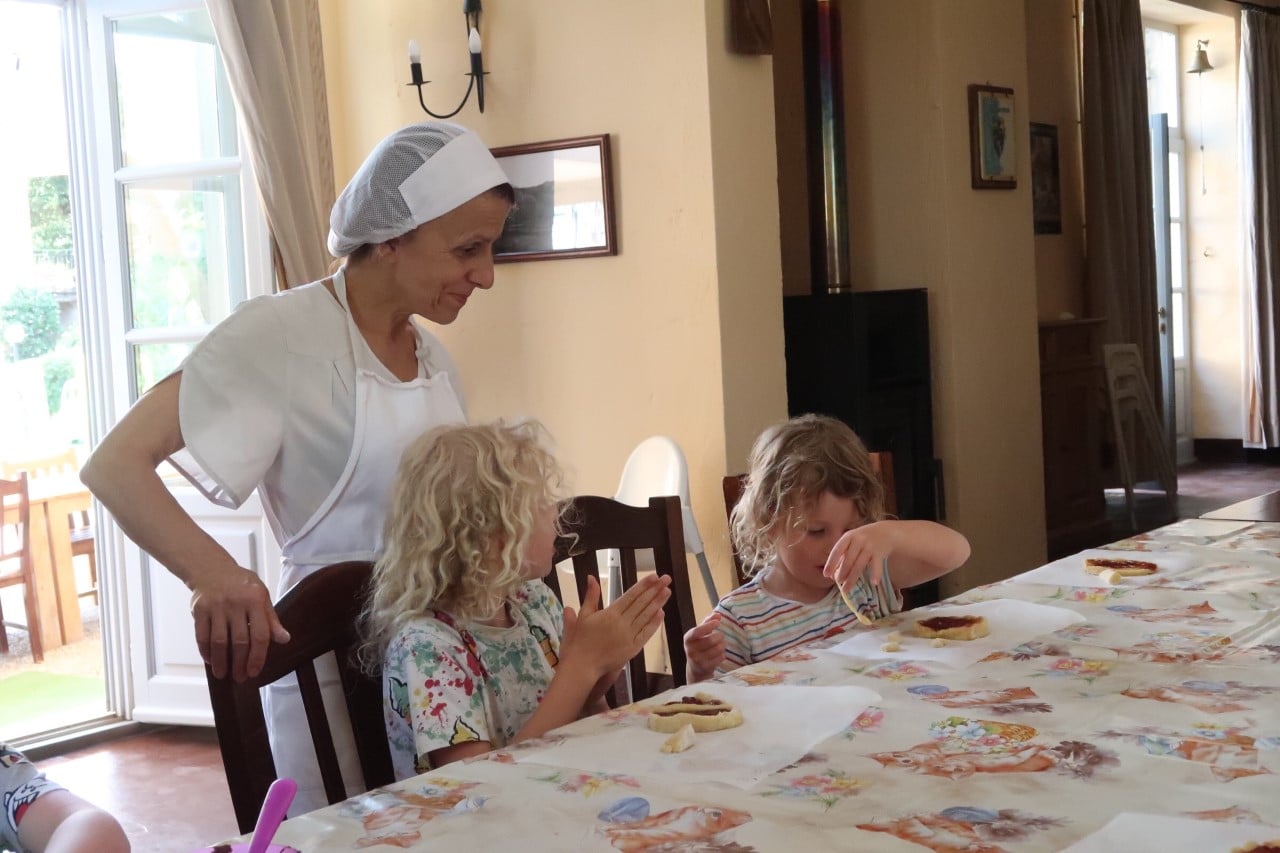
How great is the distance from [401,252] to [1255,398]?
7950mm

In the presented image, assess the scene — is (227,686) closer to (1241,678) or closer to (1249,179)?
(1241,678)

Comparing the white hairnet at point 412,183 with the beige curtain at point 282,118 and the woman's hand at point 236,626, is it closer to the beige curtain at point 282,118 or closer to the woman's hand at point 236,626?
the woman's hand at point 236,626

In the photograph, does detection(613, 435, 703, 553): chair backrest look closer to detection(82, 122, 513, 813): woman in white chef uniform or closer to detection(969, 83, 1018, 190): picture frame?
detection(82, 122, 513, 813): woman in white chef uniform

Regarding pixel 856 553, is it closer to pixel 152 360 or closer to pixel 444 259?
pixel 444 259

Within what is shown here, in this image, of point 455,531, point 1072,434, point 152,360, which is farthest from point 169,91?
point 1072,434

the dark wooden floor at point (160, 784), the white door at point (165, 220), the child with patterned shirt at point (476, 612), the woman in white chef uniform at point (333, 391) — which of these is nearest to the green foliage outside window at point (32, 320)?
the white door at point (165, 220)

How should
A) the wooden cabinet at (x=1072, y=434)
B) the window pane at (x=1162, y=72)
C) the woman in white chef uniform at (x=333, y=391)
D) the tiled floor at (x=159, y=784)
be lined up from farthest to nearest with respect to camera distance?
the window pane at (x=1162, y=72) < the wooden cabinet at (x=1072, y=434) < the tiled floor at (x=159, y=784) < the woman in white chef uniform at (x=333, y=391)

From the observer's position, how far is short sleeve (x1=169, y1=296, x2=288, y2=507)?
1667 millimetres

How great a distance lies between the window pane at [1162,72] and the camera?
8.55 m

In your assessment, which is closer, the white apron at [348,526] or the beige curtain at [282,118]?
the white apron at [348,526]

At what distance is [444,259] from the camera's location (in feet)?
5.99

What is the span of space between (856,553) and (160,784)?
8.56ft

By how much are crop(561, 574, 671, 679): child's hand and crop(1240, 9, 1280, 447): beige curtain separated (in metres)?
7.91

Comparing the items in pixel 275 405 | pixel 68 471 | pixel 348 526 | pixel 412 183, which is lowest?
pixel 68 471
